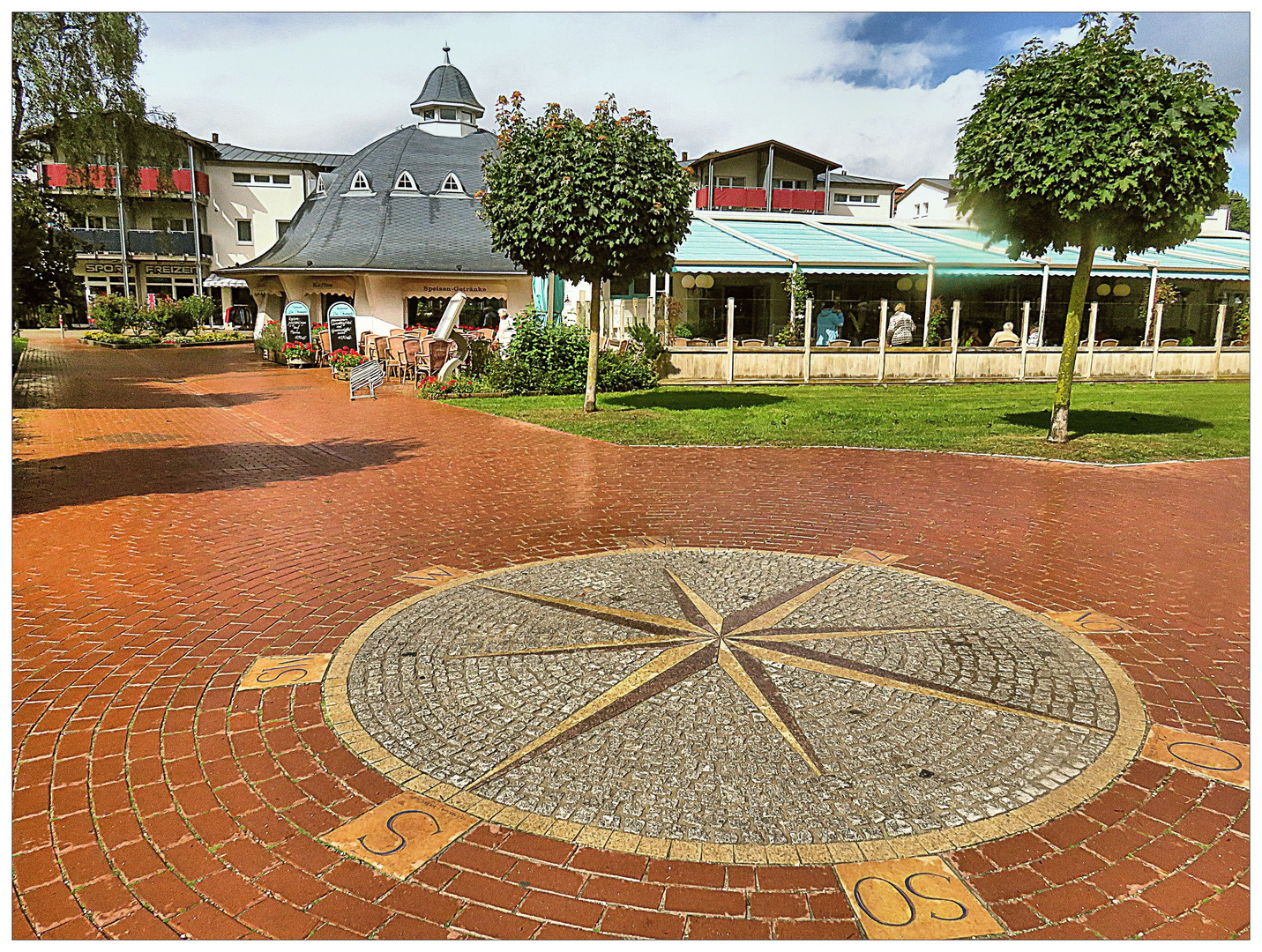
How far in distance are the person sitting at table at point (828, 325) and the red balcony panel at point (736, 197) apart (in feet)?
55.1

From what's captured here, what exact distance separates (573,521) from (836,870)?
4927mm

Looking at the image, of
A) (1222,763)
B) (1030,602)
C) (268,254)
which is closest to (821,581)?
(1030,602)

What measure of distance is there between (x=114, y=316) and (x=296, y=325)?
15.3 metres

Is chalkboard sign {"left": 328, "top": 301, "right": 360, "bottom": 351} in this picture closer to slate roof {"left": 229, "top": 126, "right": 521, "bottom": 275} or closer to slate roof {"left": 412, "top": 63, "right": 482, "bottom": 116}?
slate roof {"left": 229, "top": 126, "right": 521, "bottom": 275}

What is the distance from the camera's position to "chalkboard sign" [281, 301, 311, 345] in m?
26.2

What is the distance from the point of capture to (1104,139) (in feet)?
31.5

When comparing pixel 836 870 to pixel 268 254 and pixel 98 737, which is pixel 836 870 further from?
pixel 268 254

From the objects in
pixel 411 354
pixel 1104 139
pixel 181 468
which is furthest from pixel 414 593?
pixel 411 354

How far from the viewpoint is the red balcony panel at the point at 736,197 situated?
4067 centimetres

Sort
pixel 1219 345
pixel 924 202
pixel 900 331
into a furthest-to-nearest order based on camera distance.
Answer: pixel 924 202, pixel 900 331, pixel 1219 345

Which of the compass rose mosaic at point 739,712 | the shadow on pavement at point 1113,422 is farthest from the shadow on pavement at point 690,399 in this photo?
the compass rose mosaic at point 739,712

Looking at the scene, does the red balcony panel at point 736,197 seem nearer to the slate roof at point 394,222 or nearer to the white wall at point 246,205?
the slate roof at point 394,222

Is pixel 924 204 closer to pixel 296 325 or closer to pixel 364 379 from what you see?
pixel 296 325

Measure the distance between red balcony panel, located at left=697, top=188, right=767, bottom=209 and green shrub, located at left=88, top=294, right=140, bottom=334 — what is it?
85.4 ft
